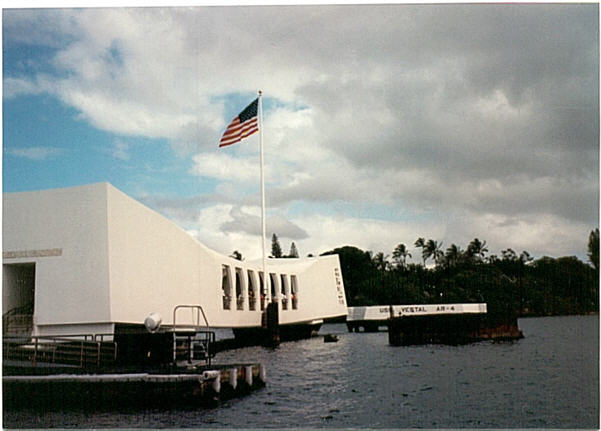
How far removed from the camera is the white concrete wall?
1819 centimetres

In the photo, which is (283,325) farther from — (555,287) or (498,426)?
(498,426)

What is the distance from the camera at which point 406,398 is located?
1490 centimetres

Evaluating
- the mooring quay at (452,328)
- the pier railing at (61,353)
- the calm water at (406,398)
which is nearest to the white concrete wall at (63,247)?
the pier railing at (61,353)

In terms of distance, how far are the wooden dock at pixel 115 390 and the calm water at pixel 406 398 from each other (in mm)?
234

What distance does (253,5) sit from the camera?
13.8 m

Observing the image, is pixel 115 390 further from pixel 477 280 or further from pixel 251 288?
pixel 477 280

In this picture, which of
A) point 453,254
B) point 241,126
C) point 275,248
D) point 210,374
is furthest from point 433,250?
point 275,248

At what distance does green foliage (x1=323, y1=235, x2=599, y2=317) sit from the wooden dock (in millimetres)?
7713

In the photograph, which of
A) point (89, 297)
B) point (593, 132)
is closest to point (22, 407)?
point (89, 297)

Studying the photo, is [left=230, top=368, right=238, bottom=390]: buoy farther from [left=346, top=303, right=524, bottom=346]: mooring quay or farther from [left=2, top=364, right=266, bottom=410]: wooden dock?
[left=346, top=303, right=524, bottom=346]: mooring quay

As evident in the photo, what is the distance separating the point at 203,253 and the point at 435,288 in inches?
825

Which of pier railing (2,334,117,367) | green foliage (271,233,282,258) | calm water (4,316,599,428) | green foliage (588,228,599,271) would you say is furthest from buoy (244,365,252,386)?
green foliage (271,233,282,258)

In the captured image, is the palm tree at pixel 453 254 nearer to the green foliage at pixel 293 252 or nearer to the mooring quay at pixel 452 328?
the mooring quay at pixel 452 328

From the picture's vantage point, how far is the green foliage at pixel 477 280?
16.9 metres
